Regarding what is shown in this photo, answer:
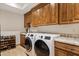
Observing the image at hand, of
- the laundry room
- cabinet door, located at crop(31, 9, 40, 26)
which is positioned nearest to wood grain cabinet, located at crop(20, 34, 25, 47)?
the laundry room

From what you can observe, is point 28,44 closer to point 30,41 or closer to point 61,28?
point 30,41

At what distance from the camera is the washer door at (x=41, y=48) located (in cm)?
140

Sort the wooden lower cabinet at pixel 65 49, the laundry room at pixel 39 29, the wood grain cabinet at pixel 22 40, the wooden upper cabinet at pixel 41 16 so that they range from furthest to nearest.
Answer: the wooden upper cabinet at pixel 41 16
the wood grain cabinet at pixel 22 40
the laundry room at pixel 39 29
the wooden lower cabinet at pixel 65 49

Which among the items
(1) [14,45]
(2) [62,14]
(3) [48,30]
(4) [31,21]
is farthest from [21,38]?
(2) [62,14]

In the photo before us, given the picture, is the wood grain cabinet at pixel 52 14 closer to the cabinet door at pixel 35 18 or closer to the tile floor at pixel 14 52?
the cabinet door at pixel 35 18

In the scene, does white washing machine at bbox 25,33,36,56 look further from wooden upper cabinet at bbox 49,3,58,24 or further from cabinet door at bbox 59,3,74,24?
cabinet door at bbox 59,3,74,24

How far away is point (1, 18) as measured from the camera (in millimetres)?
1264

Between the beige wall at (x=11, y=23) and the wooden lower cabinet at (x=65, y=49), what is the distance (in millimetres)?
536

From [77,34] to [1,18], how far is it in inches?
42.8

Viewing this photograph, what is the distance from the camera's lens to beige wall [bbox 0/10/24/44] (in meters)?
1.27

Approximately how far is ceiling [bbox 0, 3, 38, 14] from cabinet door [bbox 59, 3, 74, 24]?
1.52ft

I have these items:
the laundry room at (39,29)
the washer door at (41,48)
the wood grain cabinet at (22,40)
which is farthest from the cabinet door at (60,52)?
the wood grain cabinet at (22,40)

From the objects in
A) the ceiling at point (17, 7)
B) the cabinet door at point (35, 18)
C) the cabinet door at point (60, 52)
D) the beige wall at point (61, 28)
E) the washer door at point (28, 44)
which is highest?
the ceiling at point (17, 7)

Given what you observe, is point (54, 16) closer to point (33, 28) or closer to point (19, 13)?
point (33, 28)
